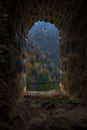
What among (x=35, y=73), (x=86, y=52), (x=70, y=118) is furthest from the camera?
(x=35, y=73)

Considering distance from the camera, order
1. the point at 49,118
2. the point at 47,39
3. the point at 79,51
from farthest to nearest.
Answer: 1. the point at 47,39
2. the point at 79,51
3. the point at 49,118

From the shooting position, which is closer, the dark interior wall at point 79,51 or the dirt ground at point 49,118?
the dirt ground at point 49,118

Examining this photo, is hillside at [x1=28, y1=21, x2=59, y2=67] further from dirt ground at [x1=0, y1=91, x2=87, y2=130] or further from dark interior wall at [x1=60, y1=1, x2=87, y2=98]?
dirt ground at [x1=0, y1=91, x2=87, y2=130]

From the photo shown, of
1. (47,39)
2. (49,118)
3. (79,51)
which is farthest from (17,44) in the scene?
(47,39)

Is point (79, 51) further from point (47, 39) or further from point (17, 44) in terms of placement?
point (47, 39)

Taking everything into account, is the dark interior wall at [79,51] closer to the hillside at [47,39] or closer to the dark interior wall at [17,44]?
the dark interior wall at [17,44]

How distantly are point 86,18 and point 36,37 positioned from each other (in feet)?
63.9

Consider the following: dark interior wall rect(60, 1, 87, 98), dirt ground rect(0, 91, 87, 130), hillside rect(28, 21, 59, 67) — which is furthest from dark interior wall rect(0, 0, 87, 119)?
hillside rect(28, 21, 59, 67)

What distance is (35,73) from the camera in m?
11.5

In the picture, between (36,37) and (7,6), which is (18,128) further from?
(36,37)

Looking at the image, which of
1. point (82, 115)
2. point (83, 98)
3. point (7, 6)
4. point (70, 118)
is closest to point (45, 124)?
point (70, 118)

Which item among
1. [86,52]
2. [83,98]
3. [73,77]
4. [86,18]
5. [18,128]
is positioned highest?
[86,18]

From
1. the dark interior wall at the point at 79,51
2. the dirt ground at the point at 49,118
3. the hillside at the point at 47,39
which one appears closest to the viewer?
the dirt ground at the point at 49,118

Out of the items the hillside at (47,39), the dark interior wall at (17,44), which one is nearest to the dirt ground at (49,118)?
the dark interior wall at (17,44)
